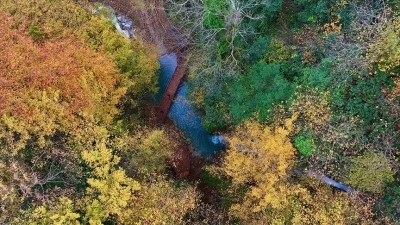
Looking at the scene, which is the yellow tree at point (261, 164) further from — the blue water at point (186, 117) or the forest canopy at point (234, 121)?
the blue water at point (186, 117)

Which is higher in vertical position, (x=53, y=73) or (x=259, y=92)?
(x=53, y=73)

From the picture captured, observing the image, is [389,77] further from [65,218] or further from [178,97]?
[65,218]

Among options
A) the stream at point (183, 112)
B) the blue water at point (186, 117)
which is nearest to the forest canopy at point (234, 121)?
the stream at point (183, 112)

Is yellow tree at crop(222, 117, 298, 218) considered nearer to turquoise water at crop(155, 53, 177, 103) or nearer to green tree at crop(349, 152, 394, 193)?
green tree at crop(349, 152, 394, 193)

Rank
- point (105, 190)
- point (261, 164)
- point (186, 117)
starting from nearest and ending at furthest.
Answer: point (105, 190) → point (261, 164) → point (186, 117)

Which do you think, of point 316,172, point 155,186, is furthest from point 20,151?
point 316,172

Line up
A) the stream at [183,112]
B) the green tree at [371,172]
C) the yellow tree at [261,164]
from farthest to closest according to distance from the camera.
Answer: the stream at [183,112]
the yellow tree at [261,164]
the green tree at [371,172]

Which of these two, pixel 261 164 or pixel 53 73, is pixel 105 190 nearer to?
pixel 53 73

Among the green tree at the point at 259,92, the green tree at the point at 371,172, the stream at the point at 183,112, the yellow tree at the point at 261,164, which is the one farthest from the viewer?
the stream at the point at 183,112

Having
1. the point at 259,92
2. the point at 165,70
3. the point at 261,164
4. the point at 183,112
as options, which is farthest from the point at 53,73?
the point at 261,164

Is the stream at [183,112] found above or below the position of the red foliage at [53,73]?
below
